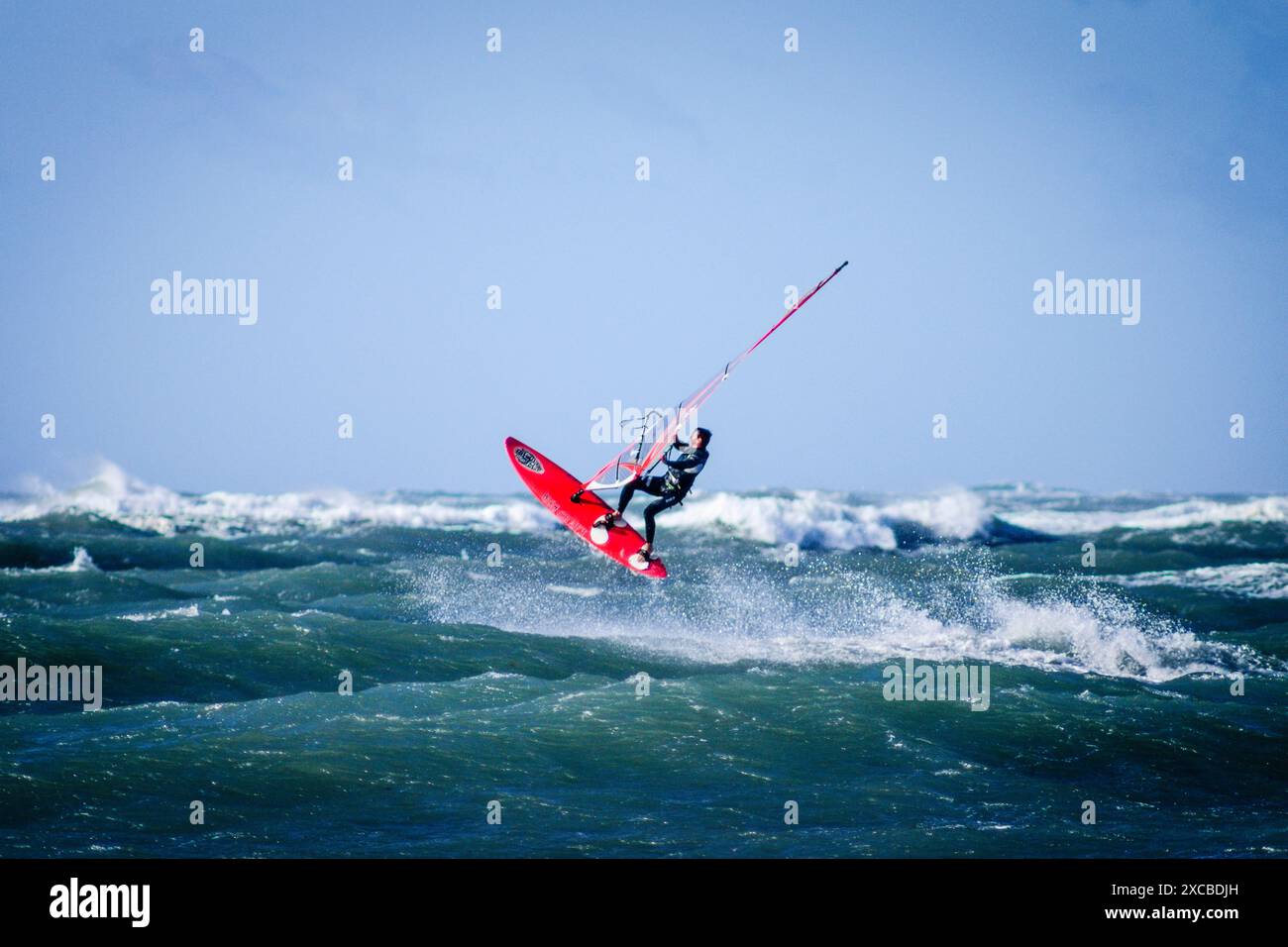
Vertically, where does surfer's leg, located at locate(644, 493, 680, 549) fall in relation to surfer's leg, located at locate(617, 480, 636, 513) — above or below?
below

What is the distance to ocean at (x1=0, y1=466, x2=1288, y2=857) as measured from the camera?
9383 millimetres

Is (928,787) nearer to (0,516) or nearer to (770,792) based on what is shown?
(770,792)

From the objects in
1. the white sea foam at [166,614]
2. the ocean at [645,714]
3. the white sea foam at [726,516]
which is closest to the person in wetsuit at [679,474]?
the ocean at [645,714]

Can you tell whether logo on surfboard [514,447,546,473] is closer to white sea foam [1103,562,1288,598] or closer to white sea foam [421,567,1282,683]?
white sea foam [421,567,1282,683]

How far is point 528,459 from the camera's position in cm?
1366

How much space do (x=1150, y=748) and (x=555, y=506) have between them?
253 inches

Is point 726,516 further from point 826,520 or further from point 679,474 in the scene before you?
point 679,474

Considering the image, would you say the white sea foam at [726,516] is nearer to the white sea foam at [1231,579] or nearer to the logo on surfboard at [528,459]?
the white sea foam at [1231,579]

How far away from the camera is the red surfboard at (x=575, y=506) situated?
13.0m

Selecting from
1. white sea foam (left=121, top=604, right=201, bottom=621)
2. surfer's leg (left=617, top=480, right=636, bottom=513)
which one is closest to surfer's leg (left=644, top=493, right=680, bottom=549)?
surfer's leg (left=617, top=480, right=636, bottom=513)

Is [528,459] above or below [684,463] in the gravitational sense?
above

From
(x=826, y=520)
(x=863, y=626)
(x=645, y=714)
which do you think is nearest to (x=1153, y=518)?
(x=826, y=520)

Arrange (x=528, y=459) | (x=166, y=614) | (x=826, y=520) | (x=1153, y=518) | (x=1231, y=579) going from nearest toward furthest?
(x=528, y=459) → (x=166, y=614) → (x=1231, y=579) → (x=826, y=520) → (x=1153, y=518)

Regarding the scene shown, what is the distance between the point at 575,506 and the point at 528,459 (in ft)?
2.98
